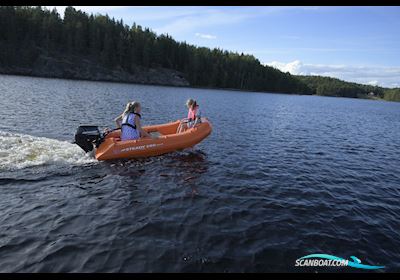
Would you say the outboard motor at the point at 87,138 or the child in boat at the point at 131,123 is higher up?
the child in boat at the point at 131,123

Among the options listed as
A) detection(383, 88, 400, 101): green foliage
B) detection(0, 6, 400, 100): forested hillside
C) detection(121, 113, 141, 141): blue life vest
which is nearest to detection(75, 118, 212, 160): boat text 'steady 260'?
detection(121, 113, 141, 141): blue life vest

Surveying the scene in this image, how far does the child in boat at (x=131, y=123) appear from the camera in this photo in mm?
12578

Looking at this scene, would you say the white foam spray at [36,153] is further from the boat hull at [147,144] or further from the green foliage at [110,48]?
the green foliage at [110,48]

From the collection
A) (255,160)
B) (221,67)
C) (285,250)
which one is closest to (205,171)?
(255,160)

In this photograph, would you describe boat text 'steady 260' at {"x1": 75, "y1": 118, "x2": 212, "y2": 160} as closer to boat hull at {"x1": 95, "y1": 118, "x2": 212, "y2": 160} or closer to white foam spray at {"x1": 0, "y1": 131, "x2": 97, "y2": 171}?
boat hull at {"x1": 95, "y1": 118, "x2": 212, "y2": 160}

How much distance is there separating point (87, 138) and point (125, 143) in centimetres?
140

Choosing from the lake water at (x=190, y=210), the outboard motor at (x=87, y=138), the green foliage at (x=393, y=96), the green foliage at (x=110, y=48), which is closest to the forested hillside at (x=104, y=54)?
the green foliage at (x=110, y=48)

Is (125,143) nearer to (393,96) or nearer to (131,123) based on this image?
(131,123)

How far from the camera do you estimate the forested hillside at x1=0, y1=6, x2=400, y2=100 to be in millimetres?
76375

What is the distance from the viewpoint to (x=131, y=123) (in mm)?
12766

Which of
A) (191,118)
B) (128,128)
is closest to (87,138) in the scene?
(128,128)

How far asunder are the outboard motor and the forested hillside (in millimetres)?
67666

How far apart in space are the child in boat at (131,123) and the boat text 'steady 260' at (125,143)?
0.34 m

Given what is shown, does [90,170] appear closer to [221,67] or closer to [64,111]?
[64,111]
